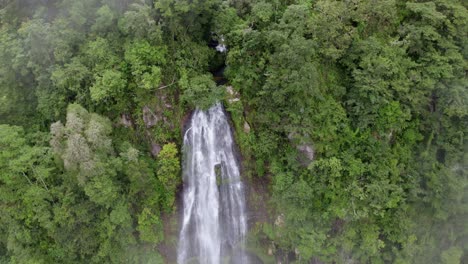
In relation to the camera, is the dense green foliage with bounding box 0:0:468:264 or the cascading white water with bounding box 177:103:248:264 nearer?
the dense green foliage with bounding box 0:0:468:264

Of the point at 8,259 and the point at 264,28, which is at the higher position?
the point at 264,28

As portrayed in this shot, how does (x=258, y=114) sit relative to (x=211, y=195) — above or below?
above

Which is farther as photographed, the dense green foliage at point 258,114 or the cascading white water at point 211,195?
the cascading white water at point 211,195

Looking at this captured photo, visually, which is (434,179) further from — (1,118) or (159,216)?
(1,118)

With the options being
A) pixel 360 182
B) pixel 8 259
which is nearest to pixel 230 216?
pixel 360 182
